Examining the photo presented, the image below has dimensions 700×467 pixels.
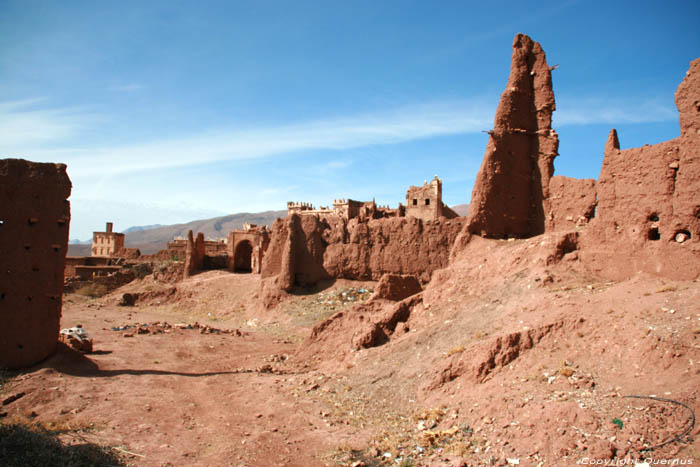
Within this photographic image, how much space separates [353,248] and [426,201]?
53.6 ft

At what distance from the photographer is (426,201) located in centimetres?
3906

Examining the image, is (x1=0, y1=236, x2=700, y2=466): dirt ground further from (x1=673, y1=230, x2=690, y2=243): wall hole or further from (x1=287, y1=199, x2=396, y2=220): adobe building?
(x1=287, y1=199, x2=396, y2=220): adobe building

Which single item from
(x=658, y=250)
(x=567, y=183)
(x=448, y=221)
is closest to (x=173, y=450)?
(x=658, y=250)

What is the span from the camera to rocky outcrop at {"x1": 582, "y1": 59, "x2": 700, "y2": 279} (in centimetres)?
875

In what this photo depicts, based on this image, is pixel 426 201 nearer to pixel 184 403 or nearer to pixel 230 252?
pixel 230 252

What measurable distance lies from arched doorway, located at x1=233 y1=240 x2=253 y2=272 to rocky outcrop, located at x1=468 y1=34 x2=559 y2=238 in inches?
919

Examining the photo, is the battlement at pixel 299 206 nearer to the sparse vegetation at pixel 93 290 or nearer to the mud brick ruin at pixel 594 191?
the sparse vegetation at pixel 93 290

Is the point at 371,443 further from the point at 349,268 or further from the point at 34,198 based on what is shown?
the point at 349,268

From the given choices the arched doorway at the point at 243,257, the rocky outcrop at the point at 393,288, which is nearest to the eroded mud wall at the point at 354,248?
the rocky outcrop at the point at 393,288

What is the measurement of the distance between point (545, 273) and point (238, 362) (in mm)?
9414

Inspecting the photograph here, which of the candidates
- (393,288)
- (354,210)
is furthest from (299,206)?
(393,288)

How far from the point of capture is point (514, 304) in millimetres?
9883

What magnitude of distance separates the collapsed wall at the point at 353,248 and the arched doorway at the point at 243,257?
931 centimetres

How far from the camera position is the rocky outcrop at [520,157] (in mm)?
14508
